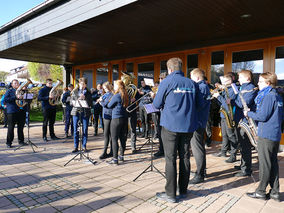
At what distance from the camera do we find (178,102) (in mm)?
2781

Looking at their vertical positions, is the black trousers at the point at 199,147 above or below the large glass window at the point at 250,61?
below

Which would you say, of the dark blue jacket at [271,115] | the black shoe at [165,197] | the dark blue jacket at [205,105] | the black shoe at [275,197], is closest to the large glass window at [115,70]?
the dark blue jacket at [205,105]

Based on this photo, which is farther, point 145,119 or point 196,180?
point 145,119

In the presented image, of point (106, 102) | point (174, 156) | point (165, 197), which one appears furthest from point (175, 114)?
point (106, 102)

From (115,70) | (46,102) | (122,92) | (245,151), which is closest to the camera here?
(245,151)

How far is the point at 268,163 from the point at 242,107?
3.81 ft

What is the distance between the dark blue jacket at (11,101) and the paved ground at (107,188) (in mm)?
1523

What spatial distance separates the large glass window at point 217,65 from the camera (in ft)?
23.1

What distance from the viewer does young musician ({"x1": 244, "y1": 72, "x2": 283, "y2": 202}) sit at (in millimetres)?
2775

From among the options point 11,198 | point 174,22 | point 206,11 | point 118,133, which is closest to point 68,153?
point 118,133

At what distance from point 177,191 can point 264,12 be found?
4309 millimetres

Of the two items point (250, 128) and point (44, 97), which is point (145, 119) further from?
point (250, 128)

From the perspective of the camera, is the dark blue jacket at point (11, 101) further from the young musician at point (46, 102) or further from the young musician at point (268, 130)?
the young musician at point (268, 130)

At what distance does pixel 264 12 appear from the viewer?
4590 mm
